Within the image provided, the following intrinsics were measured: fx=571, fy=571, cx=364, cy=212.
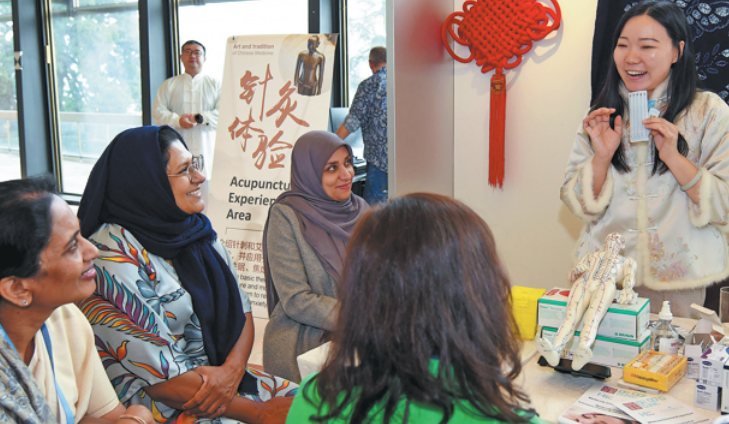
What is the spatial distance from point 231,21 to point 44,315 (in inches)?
165

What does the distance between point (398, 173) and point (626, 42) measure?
1144mm

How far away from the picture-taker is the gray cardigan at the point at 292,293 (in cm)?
186

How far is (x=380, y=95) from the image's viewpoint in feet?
12.1

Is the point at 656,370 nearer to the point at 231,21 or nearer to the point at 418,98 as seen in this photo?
the point at 418,98

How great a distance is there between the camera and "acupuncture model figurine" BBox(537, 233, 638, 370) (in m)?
1.20

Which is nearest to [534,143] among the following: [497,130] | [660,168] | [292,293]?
[497,130]

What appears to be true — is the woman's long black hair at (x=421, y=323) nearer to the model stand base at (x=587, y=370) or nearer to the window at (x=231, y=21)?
the model stand base at (x=587, y=370)

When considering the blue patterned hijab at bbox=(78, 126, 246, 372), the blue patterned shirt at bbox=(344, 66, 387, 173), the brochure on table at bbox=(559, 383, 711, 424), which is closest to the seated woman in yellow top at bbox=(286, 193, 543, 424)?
the brochure on table at bbox=(559, 383, 711, 424)

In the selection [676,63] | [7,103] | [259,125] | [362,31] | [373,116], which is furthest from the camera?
[7,103]

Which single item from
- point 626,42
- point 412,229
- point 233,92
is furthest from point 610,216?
point 233,92

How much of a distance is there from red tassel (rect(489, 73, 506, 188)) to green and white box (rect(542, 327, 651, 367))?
1473 mm

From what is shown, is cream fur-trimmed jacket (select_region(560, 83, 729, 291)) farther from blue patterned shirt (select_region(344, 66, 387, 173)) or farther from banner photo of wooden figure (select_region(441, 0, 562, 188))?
blue patterned shirt (select_region(344, 66, 387, 173))

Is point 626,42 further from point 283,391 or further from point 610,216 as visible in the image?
point 283,391

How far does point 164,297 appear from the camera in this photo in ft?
5.18
